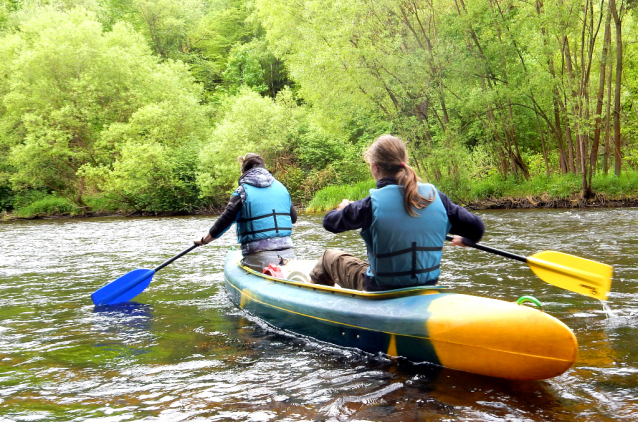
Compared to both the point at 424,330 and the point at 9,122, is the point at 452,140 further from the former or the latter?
the point at 9,122

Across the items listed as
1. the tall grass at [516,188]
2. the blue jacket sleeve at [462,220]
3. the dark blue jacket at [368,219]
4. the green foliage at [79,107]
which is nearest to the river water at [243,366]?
the dark blue jacket at [368,219]

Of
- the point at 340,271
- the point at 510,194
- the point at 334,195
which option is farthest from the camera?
the point at 334,195

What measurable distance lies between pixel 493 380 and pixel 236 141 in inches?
710

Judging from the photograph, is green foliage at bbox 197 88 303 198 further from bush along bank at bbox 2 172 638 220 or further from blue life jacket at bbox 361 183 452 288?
blue life jacket at bbox 361 183 452 288

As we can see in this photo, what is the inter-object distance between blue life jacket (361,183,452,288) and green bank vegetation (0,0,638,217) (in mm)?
11461

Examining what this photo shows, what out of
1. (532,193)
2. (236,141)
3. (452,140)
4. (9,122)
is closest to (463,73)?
(452,140)

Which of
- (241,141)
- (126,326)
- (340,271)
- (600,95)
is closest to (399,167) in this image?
(340,271)

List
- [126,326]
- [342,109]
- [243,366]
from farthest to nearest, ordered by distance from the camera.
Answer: [342,109] < [126,326] < [243,366]

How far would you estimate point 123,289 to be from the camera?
5.75 metres

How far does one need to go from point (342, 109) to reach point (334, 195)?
286 cm

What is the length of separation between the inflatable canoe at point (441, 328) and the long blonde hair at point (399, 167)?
21.6 inches

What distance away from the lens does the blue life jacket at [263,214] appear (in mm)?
5215

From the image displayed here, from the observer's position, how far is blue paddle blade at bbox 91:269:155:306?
560cm

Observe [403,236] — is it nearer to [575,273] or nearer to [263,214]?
[575,273]
